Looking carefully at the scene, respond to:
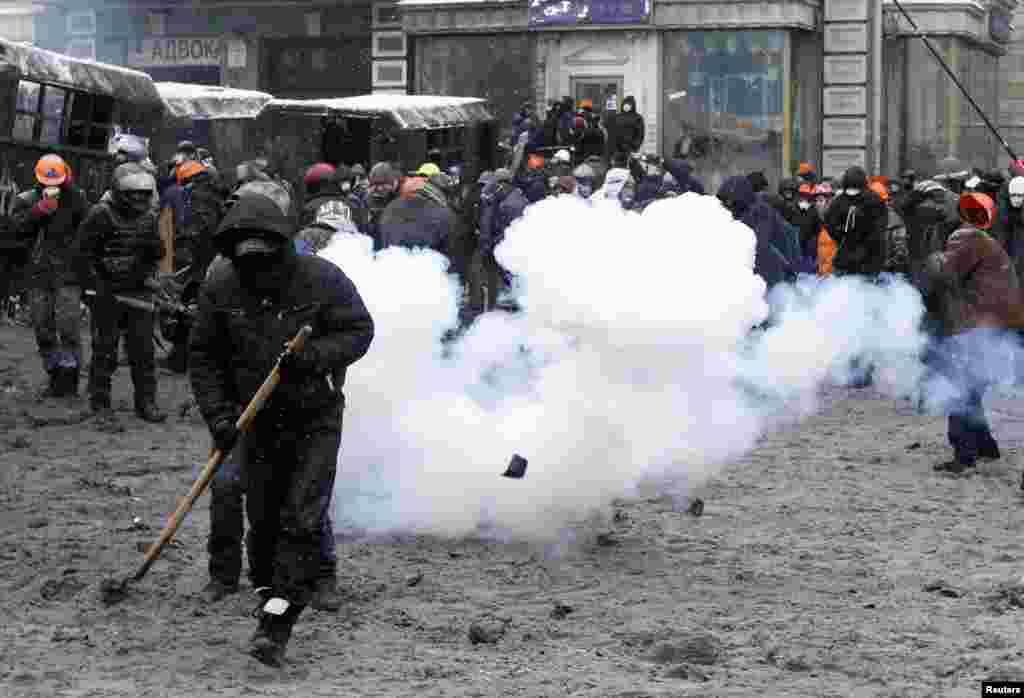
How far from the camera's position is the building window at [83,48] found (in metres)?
35.5

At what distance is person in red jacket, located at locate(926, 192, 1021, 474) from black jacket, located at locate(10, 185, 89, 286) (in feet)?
20.0

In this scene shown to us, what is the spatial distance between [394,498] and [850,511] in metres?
2.66

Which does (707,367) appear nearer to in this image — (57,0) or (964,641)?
(964,641)

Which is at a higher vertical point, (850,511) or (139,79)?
(139,79)

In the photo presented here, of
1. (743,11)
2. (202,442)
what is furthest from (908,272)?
(743,11)

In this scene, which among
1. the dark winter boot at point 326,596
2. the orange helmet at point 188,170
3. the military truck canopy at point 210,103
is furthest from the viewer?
the military truck canopy at point 210,103

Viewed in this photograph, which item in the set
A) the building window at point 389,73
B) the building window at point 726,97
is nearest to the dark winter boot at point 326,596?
the building window at point 726,97

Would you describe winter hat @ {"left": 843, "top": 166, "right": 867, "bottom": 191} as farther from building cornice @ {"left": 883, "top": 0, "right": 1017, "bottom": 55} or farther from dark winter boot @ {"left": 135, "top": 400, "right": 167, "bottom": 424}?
building cornice @ {"left": 883, "top": 0, "right": 1017, "bottom": 55}

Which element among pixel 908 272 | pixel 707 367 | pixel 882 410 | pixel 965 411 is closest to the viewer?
pixel 707 367

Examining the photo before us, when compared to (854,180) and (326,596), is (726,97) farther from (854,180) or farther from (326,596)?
(326,596)

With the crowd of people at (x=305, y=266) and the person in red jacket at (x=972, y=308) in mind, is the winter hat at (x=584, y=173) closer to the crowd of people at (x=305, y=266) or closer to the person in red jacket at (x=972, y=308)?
the crowd of people at (x=305, y=266)

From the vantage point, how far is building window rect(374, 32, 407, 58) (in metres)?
33.9

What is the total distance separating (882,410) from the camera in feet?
53.3

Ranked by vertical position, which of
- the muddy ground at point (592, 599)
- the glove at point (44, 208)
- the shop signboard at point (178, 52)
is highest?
the shop signboard at point (178, 52)
